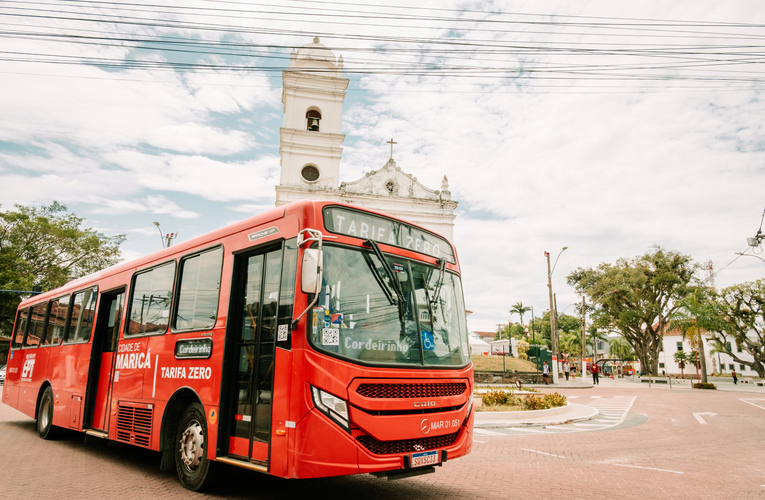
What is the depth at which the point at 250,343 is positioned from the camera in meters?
5.30

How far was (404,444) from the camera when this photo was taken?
4.78m

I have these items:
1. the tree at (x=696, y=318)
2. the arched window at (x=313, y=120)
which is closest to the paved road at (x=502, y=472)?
the tree at (x=696, y=318)

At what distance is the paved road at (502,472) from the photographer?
591 centimetres

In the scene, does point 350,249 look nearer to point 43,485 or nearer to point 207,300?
point 207,300

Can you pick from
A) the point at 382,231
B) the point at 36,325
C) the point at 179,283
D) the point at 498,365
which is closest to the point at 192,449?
the point at 179,283

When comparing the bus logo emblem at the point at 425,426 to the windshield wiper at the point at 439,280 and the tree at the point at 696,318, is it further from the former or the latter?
the tree at the point at 696,318

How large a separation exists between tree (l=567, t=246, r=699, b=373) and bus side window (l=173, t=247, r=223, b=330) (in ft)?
136

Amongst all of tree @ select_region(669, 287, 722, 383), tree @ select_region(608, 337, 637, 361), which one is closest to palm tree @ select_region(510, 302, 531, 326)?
tree @ select_region(608, 337, 637, 361)

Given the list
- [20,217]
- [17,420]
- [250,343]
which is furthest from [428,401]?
[20,217]

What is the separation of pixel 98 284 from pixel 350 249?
20.6 feet

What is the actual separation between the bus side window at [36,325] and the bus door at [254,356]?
8.03 m

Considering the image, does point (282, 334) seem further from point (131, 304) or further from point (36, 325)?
point (36, 325)

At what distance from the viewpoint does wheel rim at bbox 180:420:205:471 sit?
18.7 feet

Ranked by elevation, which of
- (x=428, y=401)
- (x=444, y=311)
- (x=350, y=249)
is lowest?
(x=428, y=401)
